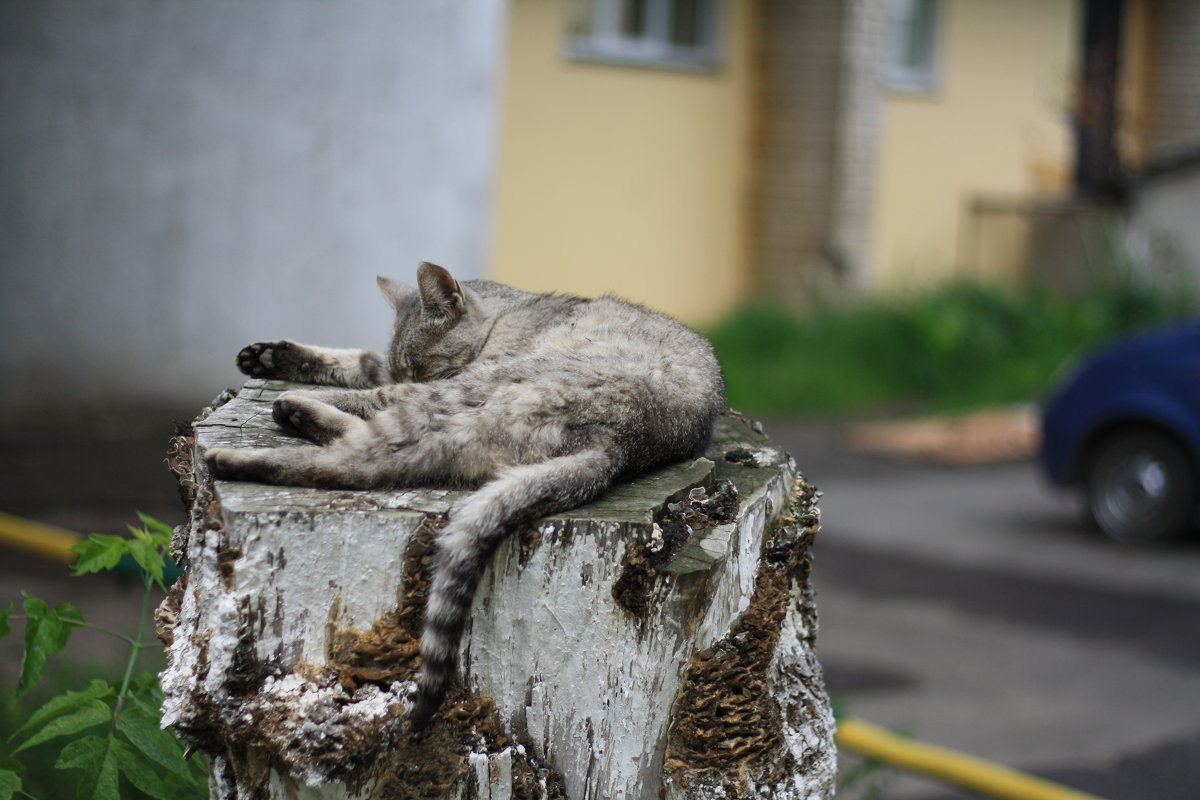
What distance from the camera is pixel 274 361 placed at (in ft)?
11.1

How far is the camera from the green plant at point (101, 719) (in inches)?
92.3

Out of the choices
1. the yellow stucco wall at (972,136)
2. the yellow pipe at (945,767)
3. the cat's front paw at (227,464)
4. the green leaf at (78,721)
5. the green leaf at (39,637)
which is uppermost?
the yellow stucco wall at (972,136)

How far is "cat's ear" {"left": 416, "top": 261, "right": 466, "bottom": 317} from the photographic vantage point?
10.8 feet

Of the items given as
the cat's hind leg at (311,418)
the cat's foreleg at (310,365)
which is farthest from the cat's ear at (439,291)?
the cat's hind leg at (311,418)

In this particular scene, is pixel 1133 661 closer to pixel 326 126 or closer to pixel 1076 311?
pixel 326 126

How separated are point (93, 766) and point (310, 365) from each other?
1.27 metres

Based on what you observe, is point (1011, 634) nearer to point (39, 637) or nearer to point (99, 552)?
point (99, 552)

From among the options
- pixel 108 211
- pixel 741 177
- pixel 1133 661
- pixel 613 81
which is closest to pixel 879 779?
pixel 1133 661

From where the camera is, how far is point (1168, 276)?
14.0 m

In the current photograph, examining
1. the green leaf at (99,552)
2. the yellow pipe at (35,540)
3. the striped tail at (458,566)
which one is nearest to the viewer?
the striped tail at (458,566)

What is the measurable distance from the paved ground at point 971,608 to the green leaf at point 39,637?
2.58 metres

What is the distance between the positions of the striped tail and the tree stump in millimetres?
39

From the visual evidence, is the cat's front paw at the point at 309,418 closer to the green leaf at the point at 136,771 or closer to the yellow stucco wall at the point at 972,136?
the green leaf at the point at 136,771

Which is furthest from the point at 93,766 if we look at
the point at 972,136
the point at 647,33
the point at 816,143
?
the point at 972,136
